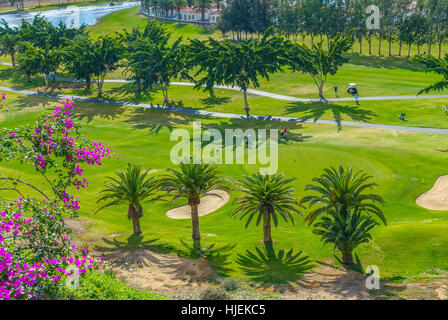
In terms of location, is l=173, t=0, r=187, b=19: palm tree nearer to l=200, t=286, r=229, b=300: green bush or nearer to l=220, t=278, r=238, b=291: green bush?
l=220, t=278, r=238, b=291: green bush

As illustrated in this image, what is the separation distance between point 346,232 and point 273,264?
5.87m

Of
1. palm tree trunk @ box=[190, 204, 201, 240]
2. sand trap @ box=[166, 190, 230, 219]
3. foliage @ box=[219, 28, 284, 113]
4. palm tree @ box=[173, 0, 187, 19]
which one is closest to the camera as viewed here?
palm tree trunk @ box=[190, 204, 201, 240]

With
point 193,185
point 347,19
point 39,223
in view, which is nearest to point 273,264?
point 193,185

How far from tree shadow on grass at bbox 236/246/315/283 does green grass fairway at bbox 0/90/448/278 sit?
41cm

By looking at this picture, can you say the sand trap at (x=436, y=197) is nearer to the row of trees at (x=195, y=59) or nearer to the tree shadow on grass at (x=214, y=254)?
the tree shadow on grass at (x=214, y=254)

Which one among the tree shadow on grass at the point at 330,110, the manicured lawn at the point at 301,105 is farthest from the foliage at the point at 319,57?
the manicured lawn at the point at 301,105

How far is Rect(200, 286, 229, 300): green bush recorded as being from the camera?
2839 centimetres

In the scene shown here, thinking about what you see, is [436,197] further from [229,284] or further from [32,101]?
[32,101]

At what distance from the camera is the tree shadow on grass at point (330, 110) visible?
261 feet

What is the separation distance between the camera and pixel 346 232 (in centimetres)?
3450

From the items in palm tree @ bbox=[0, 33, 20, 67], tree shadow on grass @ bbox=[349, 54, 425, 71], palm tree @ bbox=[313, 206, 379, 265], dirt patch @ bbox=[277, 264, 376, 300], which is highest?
palm tree @ bbox=[0, 33, 20, 67]

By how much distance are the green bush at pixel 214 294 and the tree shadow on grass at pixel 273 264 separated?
193 inches

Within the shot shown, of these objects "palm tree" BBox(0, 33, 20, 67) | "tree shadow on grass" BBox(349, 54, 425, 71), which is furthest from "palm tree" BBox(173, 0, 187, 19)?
"tree shadow on grass" BBox(349, 54, 425, 71)
